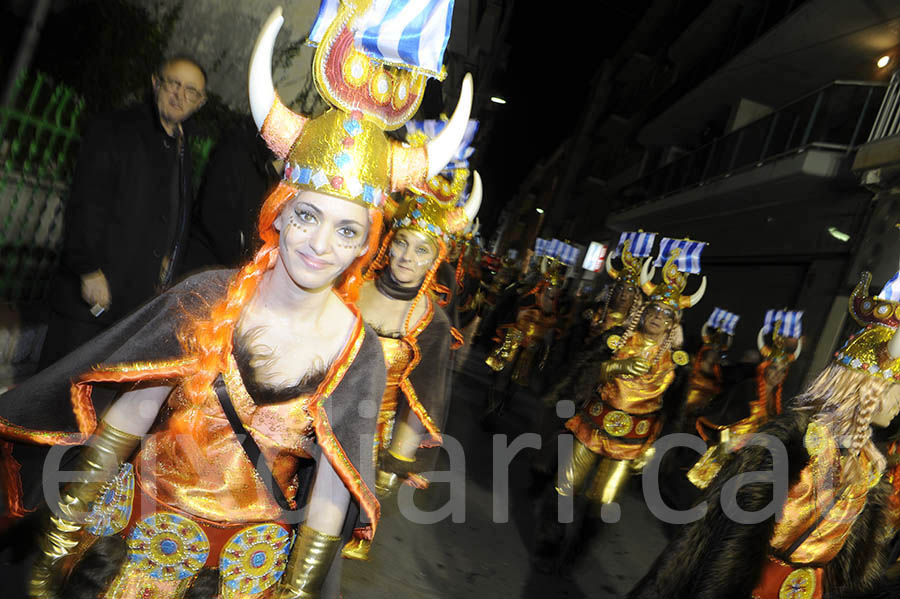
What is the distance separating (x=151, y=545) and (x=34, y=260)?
334 centimetres

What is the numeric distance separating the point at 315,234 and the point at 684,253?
518cm

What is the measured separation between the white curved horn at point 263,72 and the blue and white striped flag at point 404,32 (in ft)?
0.77

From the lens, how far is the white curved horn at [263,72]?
6.14ft

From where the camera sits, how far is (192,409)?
6.56 ft

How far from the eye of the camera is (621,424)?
16.5 feet

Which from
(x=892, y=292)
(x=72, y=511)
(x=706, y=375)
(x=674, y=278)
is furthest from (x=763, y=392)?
(x=72, y=511)

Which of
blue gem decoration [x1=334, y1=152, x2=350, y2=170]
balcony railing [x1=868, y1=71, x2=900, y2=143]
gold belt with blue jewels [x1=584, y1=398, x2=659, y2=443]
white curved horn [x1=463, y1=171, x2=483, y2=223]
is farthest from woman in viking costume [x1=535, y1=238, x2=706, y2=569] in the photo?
balcony railing [x1=868, y1=71, x2=900, y2=143]

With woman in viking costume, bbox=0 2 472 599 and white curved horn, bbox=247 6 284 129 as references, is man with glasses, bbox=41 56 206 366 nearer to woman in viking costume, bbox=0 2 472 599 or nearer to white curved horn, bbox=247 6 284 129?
woman in viking costume, bbox=0 2 472 599

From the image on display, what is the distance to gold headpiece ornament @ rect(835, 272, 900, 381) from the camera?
2.99 metres

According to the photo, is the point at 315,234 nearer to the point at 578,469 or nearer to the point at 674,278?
the point at 578,469

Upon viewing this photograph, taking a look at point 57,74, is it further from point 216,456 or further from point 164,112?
point 216,456

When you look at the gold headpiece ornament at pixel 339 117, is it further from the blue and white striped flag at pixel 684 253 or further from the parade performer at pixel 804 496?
the blue and white striped flag at pixel 684 253

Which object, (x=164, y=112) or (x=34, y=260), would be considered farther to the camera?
(x=34, y=260)

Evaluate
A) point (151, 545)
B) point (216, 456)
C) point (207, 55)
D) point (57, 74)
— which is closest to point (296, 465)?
point (216, 456)
